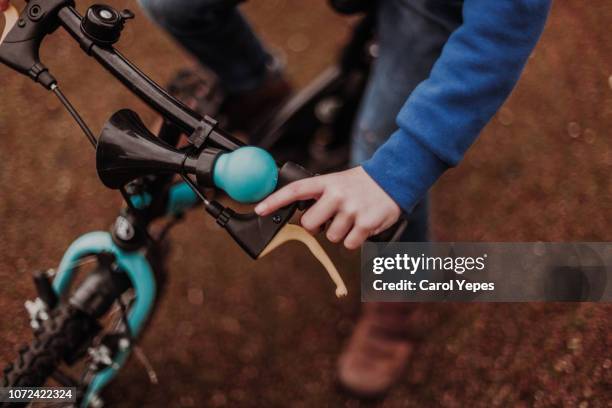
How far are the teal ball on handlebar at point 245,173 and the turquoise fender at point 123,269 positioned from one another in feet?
1.44

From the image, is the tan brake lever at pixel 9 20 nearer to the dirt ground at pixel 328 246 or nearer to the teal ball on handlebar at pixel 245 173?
the teal ball on handlebar at pixel 245 173

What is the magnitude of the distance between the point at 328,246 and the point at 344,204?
36.4 inches

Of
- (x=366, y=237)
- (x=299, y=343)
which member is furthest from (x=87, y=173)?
(x=366, y=237)

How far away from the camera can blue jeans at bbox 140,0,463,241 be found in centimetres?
108

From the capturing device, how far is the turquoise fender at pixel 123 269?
1129 millimetres

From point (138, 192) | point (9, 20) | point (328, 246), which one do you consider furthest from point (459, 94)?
point (328, 246)

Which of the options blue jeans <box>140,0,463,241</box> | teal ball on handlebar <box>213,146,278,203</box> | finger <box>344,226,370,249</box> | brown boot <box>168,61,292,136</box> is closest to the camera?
teal ball on handlebar <box>213,146,278,203</box>

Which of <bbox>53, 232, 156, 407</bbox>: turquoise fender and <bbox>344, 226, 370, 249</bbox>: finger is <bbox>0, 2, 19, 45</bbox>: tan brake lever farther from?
<bbox>344, 226, 370, 249</bbox>: finger

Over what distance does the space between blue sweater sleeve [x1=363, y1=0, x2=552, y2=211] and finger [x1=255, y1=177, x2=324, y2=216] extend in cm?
11

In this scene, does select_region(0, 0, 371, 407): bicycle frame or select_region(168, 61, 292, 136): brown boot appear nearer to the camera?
select_region(0, 0, 371, 407): bicycle frame

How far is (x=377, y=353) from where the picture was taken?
59.6 inches

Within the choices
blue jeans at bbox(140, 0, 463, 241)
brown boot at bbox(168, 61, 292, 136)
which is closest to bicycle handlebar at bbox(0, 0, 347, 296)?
blue jeans at bbox(140, 0, 463, 241)

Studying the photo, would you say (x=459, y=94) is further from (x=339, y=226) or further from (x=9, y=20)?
(x=9, y=20)

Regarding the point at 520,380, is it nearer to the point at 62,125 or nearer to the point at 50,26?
the point at 50,26
